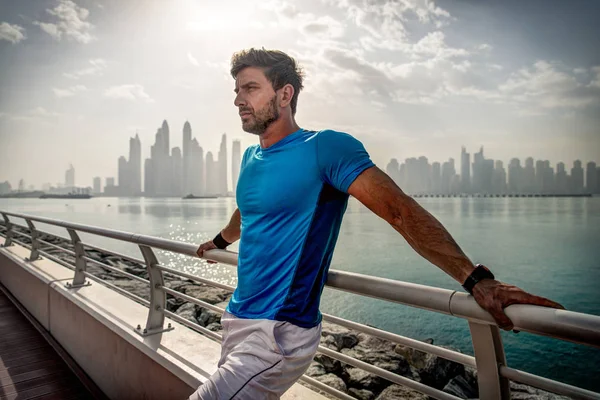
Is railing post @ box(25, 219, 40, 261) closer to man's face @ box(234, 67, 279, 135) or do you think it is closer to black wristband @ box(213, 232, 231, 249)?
black wristband @ box(213, 232, 231, 249)

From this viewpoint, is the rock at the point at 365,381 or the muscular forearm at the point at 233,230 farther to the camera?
the rock at the point at 365,381

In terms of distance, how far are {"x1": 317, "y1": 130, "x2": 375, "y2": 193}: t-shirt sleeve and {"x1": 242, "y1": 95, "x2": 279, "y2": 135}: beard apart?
1.12 feet

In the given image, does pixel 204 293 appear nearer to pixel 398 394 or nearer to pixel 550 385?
pixel 398 394

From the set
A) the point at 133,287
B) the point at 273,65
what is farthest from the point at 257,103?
the point at 133,287

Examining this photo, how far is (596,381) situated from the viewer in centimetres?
1370

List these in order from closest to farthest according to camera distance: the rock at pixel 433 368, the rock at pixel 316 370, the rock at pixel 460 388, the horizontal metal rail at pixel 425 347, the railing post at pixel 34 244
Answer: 1. the horizontal metal rail at pixel 425 347
2. the railing post at pixel 34 244
3. the rock at pixel 316 370
4. the rock at pixel 460 388
5. the rock at pixel 433 368

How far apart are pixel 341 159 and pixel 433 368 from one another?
8.48 metres

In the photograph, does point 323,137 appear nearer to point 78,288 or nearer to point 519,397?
point 78,288

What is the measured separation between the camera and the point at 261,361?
1.43 m

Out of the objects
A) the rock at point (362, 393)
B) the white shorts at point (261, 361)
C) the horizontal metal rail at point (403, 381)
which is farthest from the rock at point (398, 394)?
the white shorts at point (261, 361)

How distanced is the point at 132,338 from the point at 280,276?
68.1 inches

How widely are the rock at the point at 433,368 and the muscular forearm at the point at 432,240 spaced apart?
806 centimetres

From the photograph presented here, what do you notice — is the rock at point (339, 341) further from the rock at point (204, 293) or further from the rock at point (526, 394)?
the rock at point (204, 293)

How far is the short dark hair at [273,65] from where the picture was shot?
1.76m
